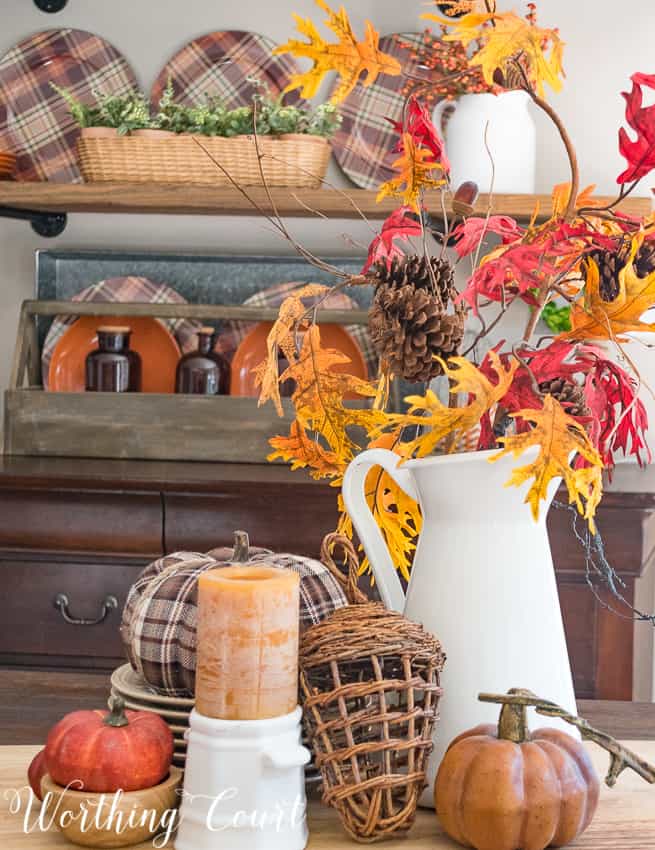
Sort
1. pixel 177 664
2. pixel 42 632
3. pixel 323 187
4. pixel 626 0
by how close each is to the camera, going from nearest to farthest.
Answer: pixel 177 664
pixel 42 632
pixel 323 187
pixel 626 0

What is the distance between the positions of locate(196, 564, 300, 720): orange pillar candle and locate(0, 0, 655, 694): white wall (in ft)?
6.55

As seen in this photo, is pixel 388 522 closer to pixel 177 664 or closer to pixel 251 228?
pixel 177 664

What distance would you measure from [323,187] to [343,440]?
1.68 meters

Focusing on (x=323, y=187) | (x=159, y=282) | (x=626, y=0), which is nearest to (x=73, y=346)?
(x=159, y=282)

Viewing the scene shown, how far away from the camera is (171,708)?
2.64 ft

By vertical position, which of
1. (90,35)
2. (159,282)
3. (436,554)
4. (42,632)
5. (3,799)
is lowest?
(42,632)

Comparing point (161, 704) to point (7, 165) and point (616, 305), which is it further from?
point (7, 165)

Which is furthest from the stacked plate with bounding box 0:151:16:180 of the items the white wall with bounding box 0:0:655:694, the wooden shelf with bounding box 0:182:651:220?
the white wall with bounding box 0:0:655:694

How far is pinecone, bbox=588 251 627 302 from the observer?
74 cm

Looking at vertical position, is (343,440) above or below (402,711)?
above

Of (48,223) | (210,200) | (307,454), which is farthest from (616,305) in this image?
(48,223)

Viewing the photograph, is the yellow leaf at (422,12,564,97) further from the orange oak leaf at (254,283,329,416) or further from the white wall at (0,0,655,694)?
the white wall at (0,0,655,694)

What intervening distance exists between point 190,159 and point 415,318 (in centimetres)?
173

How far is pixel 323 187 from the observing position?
7.93ft
